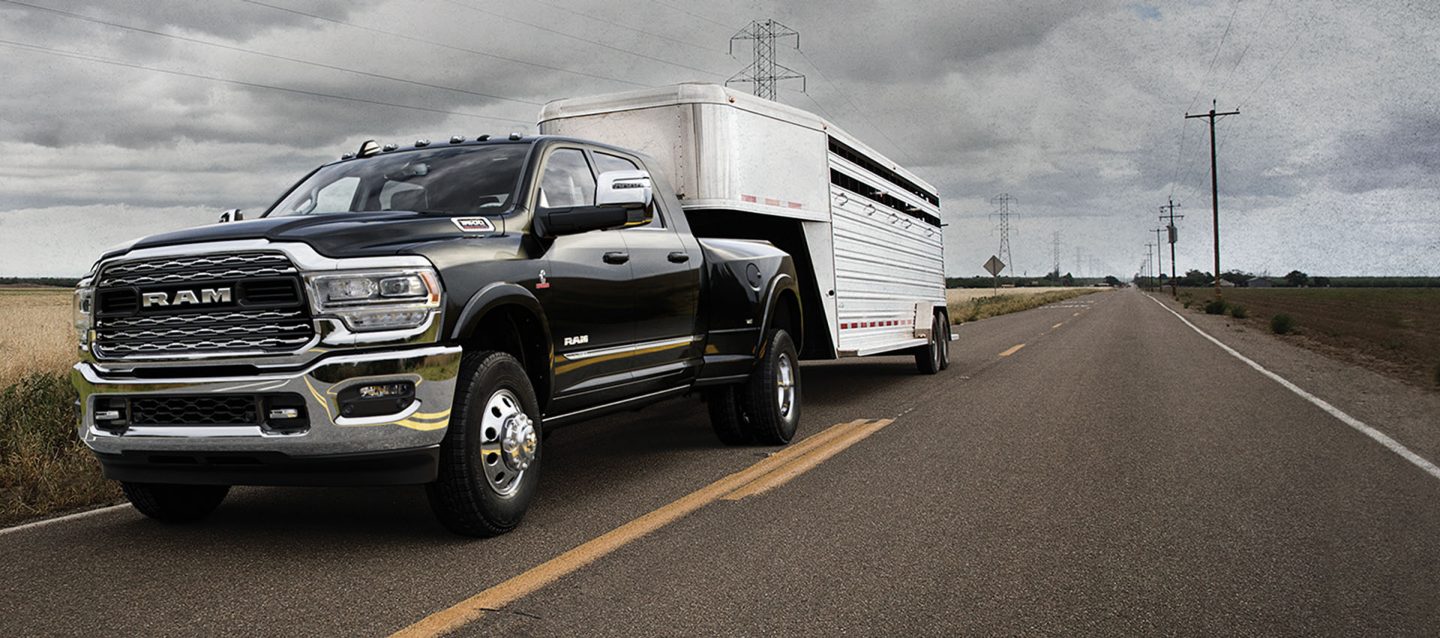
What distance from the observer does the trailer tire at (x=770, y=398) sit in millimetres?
7348

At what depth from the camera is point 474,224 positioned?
4.84 meters

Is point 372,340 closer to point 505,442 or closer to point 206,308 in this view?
point 206,308

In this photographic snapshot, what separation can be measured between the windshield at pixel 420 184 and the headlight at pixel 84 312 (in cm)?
111

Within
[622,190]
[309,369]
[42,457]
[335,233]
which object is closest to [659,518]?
[622,190]

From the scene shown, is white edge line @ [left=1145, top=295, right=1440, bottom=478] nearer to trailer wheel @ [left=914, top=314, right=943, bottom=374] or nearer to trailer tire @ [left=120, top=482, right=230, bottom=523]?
trailer wheel @ [left=914, top=314, right=943, bottom=374]

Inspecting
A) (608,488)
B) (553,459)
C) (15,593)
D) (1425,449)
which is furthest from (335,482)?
(1425,449)

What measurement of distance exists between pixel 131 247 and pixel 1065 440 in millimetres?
6107

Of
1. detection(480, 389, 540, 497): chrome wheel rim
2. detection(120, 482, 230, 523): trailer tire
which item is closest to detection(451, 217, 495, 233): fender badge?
detection(480, 389, 540, 497): chrome wheel rim

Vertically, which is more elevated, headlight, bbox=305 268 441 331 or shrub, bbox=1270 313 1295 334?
headlight, bbox=305 268 441 331

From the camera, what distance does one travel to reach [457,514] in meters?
4.52

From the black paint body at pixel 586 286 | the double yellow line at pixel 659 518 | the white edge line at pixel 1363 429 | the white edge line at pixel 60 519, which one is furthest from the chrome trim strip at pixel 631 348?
the white edge line at pixel 1363 429

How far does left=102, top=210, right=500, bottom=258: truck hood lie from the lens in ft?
14.0

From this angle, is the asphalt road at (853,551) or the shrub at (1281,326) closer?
the asphalt road at (853,551)

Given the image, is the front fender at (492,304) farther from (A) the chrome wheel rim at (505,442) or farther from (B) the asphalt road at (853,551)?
(B) the asphalt road at (853,551)
